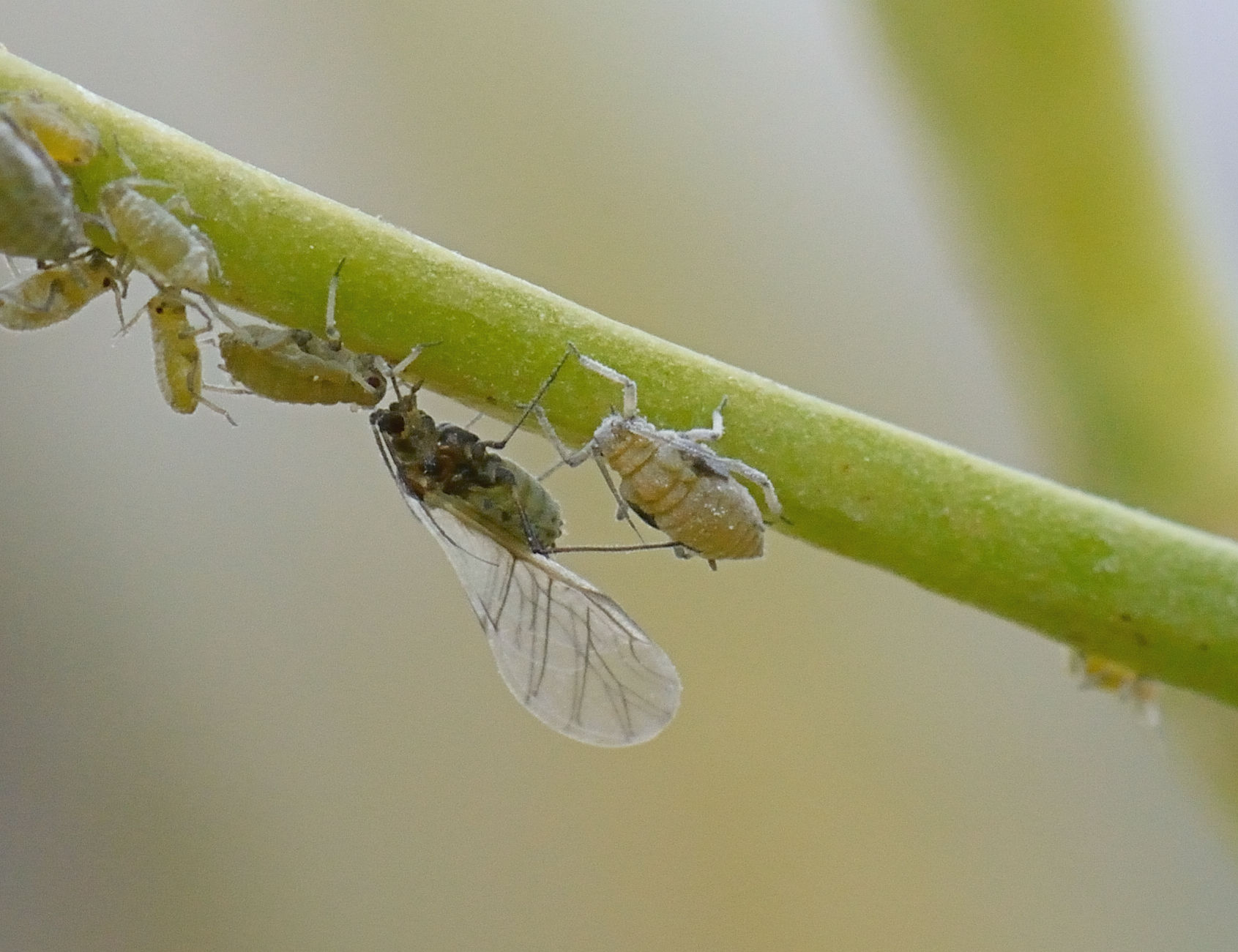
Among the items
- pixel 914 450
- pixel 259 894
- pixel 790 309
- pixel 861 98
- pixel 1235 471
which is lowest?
pixel 259 894

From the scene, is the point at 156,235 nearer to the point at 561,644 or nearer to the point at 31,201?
the point at 31,201

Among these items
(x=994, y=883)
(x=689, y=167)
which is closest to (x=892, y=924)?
(x=994, y=883)

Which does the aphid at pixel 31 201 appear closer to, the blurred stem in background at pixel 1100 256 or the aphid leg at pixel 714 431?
the aphid leg at pixel 714 431

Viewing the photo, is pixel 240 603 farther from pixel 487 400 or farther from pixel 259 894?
pixel 487 400

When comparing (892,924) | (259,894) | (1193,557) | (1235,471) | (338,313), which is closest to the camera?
(338,313)

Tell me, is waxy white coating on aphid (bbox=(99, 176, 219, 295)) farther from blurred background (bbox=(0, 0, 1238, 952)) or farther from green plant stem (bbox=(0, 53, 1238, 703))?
blurred background (bbox=(0, 0, 1238, 952))

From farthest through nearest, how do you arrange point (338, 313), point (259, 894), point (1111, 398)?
point (259, 894) < point (1111, 398) < point (338, 313)
